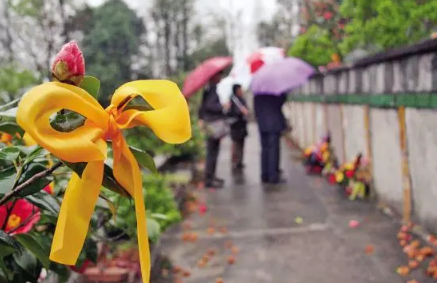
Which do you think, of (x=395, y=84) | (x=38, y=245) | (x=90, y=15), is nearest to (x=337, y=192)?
(x=395, y=84)

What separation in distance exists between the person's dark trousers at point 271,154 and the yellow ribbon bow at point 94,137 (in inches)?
321

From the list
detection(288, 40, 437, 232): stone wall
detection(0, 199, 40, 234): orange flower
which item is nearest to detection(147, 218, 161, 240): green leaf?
detection(0, 199, 40, 234): orange flower

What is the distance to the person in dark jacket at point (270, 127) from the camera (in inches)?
361

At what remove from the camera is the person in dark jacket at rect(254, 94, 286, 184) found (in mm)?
9164

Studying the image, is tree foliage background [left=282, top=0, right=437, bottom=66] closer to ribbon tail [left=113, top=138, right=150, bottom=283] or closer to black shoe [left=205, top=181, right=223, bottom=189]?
→ black shoe [left=205, top=181, right=223, bottom=189]

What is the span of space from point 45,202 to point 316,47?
1064cm

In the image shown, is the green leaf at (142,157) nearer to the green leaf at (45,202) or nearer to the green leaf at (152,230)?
the green leaf at (45,202)

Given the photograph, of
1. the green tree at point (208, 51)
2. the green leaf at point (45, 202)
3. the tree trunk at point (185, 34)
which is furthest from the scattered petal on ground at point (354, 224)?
the green tree at point (208, 51)

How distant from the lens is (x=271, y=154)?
9.38 meters

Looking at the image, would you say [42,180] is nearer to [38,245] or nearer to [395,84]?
[38,245]

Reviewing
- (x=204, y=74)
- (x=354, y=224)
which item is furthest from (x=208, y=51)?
(x=354, y=224)

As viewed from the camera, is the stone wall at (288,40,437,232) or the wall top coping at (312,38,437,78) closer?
the wall top coping at (312,38,437,78)

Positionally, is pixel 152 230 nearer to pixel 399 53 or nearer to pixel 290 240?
pixel 290 240

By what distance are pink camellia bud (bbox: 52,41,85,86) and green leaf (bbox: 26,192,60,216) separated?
61 centimetres
